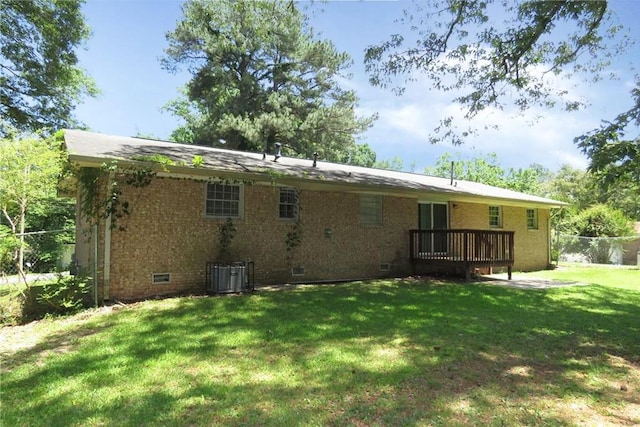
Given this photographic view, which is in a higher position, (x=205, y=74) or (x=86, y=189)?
(x=205, y=74)

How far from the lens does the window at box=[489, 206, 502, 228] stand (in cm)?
1598

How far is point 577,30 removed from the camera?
36.8 ft

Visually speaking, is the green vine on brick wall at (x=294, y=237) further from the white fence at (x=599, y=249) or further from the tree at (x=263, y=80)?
the white fence at (x=599, y=249)

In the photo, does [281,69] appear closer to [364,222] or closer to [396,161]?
[364,222]

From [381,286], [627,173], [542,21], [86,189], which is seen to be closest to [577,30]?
[542,21]

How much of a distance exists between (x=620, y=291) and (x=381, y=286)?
640cm

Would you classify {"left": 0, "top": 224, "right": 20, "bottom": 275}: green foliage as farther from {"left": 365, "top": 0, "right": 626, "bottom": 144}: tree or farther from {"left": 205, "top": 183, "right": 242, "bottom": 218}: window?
{"left": 365, "top": 0, "right": 626, "bottom": 144}: tree

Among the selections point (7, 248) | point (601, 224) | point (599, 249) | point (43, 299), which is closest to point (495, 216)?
point (599, 249)

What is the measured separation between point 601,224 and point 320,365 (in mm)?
24369

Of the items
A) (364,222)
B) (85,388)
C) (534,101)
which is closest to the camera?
(85,388)

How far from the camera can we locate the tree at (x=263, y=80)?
25.7 meters

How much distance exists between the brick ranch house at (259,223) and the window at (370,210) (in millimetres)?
31

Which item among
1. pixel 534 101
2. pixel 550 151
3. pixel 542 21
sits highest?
pixel 550 151

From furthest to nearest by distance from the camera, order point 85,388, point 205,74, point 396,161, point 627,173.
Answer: point 396,161
point 205,74
point 627,173
point 85,388
